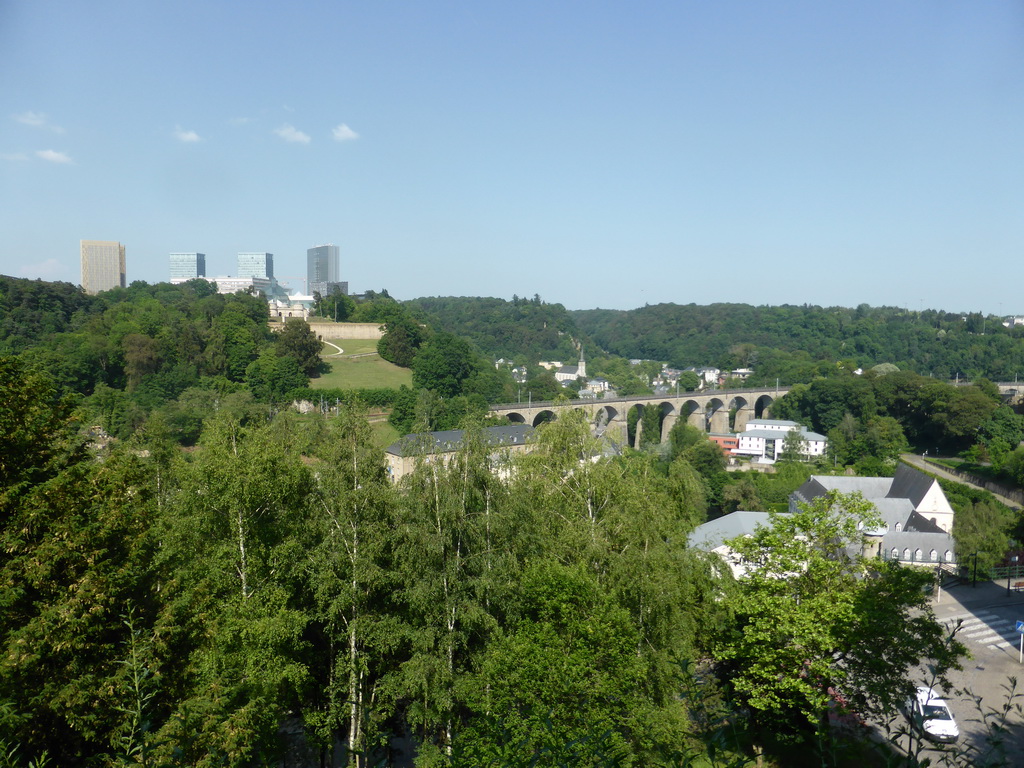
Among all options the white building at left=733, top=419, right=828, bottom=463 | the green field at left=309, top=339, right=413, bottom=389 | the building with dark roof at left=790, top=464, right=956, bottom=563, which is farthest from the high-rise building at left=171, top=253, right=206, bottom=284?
the building with dark roof at left=790, top=464, right=956, bottom=563

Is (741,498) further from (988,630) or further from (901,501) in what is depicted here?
(988,630)

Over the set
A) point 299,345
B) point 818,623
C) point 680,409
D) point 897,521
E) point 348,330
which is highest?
point 348,330

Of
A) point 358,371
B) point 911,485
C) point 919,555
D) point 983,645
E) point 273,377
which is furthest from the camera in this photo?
point 358,371

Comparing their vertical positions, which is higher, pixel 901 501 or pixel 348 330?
pixel 348 330

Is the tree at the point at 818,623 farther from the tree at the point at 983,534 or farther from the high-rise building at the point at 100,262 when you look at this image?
the high-rise building at the point at 100,262

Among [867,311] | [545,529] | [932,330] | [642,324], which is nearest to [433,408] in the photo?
[545,529]

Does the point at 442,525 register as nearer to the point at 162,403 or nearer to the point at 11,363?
the point at 11,363

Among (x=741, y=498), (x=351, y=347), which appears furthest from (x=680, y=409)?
(x=741, y=498)

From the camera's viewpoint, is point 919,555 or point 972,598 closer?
point 972,598
